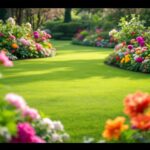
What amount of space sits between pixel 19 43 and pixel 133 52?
513cm

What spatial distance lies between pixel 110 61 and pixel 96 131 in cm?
931

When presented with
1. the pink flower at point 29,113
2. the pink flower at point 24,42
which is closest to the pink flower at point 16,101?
the pink flower at point 29,113

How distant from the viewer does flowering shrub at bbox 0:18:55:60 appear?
17734mm

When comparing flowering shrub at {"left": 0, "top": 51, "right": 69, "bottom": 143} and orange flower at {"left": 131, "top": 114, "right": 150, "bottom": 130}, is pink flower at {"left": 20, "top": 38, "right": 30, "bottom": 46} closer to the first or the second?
flowering shrub at {"left": 0, "top": 51, "right": 69, "bottom": 143}

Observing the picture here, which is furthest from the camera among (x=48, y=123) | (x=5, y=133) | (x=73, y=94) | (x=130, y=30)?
(x=130, y=30)

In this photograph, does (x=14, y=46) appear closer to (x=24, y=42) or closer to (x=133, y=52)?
(x=24, y=42)

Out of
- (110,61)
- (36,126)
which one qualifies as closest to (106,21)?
(110,61)

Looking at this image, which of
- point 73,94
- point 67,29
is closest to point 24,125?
point 73,94

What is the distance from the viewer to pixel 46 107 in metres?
8.08

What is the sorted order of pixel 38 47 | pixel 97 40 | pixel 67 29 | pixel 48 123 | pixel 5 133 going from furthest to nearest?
pixel 67 29
pixel 97 40
pixel 38 47
pixel 48 123
pixel 5 133

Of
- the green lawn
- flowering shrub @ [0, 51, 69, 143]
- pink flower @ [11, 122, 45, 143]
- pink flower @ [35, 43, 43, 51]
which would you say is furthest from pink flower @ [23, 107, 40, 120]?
pink flower @ [35, 43, 43, 51]

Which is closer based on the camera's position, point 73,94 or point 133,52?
point 73,94

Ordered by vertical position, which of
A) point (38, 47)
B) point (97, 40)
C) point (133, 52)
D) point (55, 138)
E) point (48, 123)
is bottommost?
point (97, 40)

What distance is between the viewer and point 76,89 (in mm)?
10078
